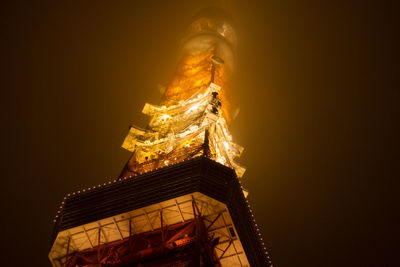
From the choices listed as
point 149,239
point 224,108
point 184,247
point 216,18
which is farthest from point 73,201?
point 216,18

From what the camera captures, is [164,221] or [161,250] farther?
[164,221]

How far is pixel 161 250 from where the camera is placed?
2698 cm

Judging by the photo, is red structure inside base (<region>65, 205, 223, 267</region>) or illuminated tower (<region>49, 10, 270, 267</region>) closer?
red structure inside base (<region>65, 205, 223, 267</region>)

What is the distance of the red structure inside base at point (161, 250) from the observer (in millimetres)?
26500

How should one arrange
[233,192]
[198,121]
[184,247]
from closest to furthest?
[184,247] → [233,192] → [198,121]

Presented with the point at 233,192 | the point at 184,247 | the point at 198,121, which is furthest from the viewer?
the point at 198,121

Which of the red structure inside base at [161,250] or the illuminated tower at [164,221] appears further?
the illuminated tower at [164,221]

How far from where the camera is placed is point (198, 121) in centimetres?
4194

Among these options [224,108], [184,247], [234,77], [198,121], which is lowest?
[184,247]

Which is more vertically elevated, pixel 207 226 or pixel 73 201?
pixel 73 201

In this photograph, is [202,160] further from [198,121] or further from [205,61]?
[205,61]

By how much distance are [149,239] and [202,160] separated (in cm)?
536

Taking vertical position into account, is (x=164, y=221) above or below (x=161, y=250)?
above

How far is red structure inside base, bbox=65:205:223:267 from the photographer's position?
86.9 ft
